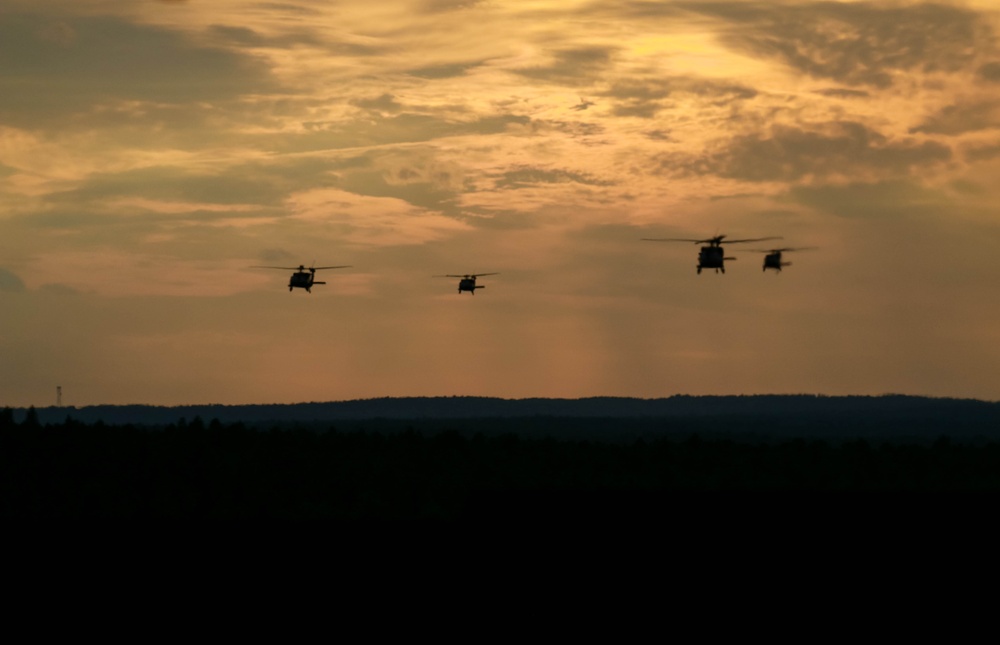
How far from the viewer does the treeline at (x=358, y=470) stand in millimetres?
117188

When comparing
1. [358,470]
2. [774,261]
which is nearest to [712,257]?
[774,261]

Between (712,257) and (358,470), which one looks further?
(358,470)

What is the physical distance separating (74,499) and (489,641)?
94261 mm

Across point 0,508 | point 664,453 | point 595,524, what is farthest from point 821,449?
point 595,524

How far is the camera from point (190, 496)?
12106 centimetres

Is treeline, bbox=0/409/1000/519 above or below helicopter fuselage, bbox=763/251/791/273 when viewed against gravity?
below

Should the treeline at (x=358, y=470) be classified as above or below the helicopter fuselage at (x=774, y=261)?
below

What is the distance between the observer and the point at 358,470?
135125mm

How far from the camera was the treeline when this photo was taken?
11719 centimetres

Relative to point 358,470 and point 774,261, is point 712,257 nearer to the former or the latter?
point 774,261

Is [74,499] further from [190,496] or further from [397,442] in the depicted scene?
[397,442]

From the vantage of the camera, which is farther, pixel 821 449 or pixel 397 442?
pixel 821 449

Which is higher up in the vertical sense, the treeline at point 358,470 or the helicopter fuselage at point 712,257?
the helicopter fuselage at point 712,257

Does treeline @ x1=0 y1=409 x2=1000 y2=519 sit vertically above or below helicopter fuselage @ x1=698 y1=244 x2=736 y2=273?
below
